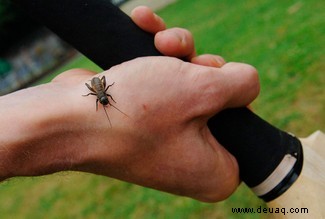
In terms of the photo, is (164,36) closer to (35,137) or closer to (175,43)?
(175,43)

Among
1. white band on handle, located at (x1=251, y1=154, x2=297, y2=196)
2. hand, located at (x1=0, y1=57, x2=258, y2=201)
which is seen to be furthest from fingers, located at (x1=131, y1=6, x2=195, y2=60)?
white band on handle, located at (x1=251, y1=154, x2=297, y2=196)

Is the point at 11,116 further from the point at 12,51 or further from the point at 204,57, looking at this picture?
the point at 12,51

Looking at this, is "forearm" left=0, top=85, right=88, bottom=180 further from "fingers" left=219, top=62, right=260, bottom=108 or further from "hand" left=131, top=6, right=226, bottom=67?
"fingers" left=219, top=62, right=260, bottom=108

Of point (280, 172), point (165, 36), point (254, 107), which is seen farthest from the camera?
point (254, 107)

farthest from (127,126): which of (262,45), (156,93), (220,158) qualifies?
(262,45)

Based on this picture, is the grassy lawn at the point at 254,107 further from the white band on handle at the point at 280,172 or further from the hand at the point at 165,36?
the white band on handle at the point at 280,172

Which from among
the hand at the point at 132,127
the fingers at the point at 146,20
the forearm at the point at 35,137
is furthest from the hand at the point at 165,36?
the forearm at the point at 35,137

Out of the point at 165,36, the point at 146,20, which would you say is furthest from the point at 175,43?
the point at 146,20
